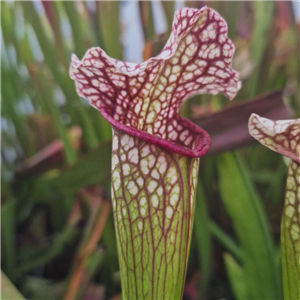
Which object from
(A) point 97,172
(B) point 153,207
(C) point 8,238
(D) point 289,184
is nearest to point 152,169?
(B) point 153,207

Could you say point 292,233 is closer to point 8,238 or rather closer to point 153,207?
point 153,207

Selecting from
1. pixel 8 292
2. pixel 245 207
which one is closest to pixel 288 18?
pixel 245 207

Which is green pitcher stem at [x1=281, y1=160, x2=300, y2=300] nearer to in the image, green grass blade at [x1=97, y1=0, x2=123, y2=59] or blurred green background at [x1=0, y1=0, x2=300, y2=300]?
blurred green background at [x1=0, y1=0, x2=300, y2=300]

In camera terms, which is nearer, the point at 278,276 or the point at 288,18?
the point at 278,276

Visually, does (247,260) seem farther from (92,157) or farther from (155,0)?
(155,0)

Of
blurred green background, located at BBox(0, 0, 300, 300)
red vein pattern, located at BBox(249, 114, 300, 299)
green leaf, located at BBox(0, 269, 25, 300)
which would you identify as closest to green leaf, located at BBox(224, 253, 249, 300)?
blurred green background, located at BBox(0, 0, 300, 300)

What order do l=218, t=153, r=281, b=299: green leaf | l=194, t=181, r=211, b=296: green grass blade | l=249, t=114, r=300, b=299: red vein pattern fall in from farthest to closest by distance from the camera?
l=194, t=181, r=211, b=296: green grass blade, l=218, t=153, r=281, b=299: green leaf, l=249, t=114, r=300, b=299: red vein pattern

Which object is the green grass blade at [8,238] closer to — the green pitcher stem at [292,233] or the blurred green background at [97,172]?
the blurred green background at [97,172]
